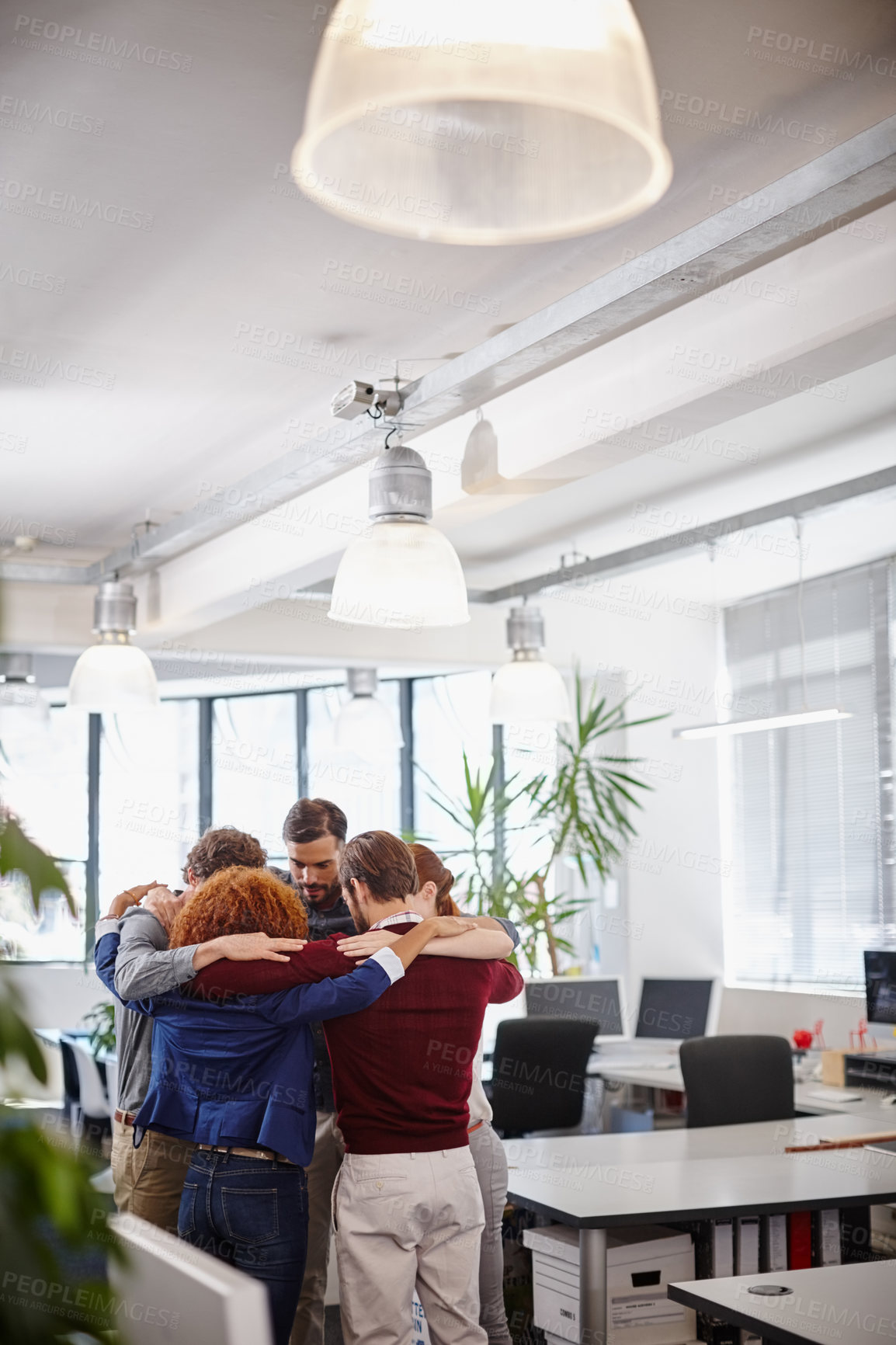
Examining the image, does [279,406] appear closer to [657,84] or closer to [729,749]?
[657,84]

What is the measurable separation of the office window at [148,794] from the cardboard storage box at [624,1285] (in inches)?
226

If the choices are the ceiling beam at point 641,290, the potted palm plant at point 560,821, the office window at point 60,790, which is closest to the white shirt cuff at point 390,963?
the ceiling beam at point 641,290

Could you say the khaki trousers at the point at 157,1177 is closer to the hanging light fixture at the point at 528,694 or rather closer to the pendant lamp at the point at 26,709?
the hanging light fixture at the point at 528,694

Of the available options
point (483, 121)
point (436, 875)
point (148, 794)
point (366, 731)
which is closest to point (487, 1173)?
point (436, 875)

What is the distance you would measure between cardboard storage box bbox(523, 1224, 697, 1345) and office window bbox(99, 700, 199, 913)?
5.74 m

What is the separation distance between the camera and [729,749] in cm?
790

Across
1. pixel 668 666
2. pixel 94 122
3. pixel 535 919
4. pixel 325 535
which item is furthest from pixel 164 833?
pixel 94 122

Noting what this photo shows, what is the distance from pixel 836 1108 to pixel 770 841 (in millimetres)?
2589

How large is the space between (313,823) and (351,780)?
550cm

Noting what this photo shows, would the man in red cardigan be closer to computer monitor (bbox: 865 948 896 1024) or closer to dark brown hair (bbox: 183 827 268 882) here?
dark brown hair (bbox: 183 827 268 882)

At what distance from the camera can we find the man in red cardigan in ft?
8.66

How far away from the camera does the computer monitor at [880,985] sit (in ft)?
18.0

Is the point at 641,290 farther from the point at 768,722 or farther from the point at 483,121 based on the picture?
the point at 768,722

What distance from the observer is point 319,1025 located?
3152mm
